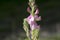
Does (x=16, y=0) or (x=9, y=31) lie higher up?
(x=16, y=0)

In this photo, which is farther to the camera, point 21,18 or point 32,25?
point 21,18

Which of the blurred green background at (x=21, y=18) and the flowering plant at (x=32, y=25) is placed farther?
the blurred green background at (x=21, y=18)

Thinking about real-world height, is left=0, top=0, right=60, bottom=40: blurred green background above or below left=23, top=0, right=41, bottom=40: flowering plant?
below

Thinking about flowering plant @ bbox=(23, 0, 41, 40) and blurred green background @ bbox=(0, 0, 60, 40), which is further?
blurred green background @ bbox=(0, 0, 60, 40)

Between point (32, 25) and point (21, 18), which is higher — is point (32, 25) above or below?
above

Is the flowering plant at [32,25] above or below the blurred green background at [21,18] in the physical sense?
above

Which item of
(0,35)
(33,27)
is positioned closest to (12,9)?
(0,35)

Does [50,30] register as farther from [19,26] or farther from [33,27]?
[33,27]

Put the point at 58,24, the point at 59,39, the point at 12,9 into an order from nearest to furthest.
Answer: the point at 59,39 < the point at 58,24 < the point at 12,9
